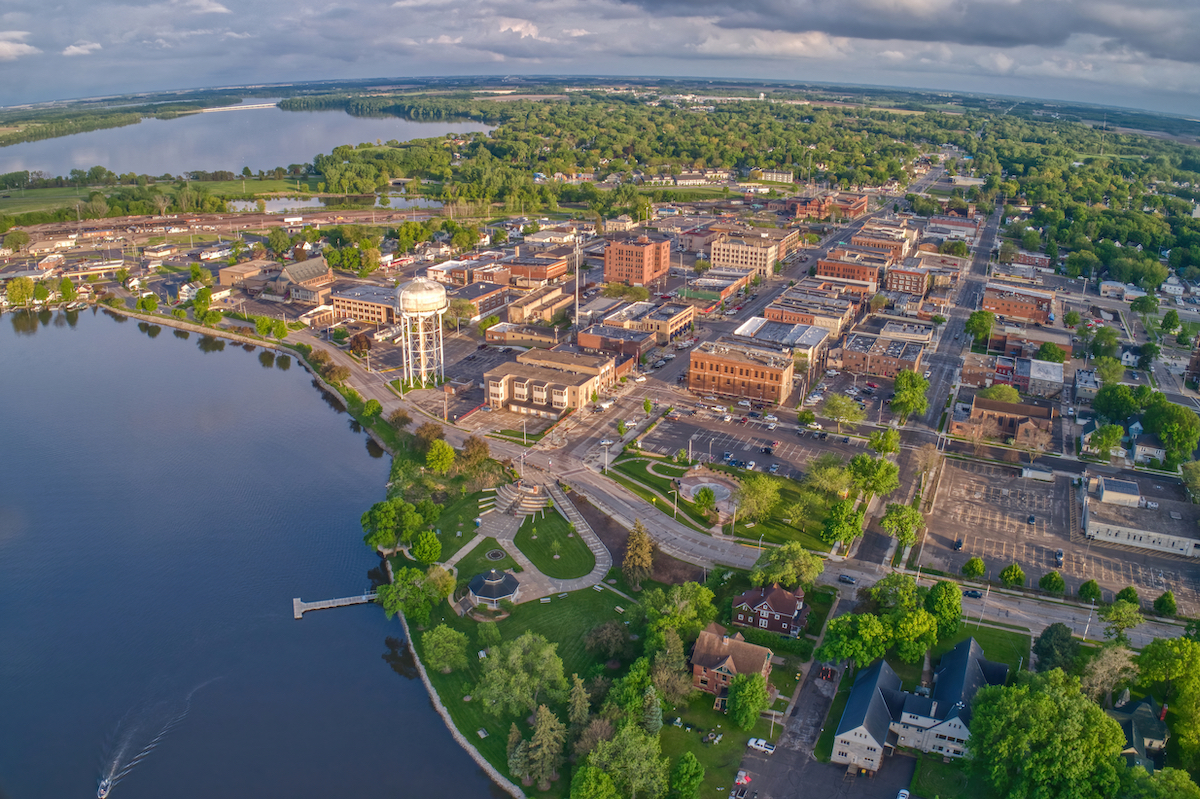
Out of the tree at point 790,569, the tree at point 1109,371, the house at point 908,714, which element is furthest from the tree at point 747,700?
the tree at point 1109,371

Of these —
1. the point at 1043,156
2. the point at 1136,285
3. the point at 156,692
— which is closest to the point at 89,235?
the point at 156,692

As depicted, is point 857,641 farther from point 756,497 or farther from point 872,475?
point 872,475

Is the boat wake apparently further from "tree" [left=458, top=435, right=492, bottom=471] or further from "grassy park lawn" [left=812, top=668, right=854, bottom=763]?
"grassy park lawn" [left=812, top=668, right=854, bottom=763]

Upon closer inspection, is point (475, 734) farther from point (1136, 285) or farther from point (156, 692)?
point (1136, 285)

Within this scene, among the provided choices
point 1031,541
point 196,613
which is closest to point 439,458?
point 196,613

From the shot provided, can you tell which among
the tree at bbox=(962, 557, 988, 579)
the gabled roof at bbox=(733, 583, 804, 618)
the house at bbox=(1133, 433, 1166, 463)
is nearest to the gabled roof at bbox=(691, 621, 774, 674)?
the gabled roof at bbox=(733, 583, 804, 618)

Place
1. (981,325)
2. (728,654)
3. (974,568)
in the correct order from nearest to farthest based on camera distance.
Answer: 1. (728,654)
2. (974,568)
3. (981,325)
